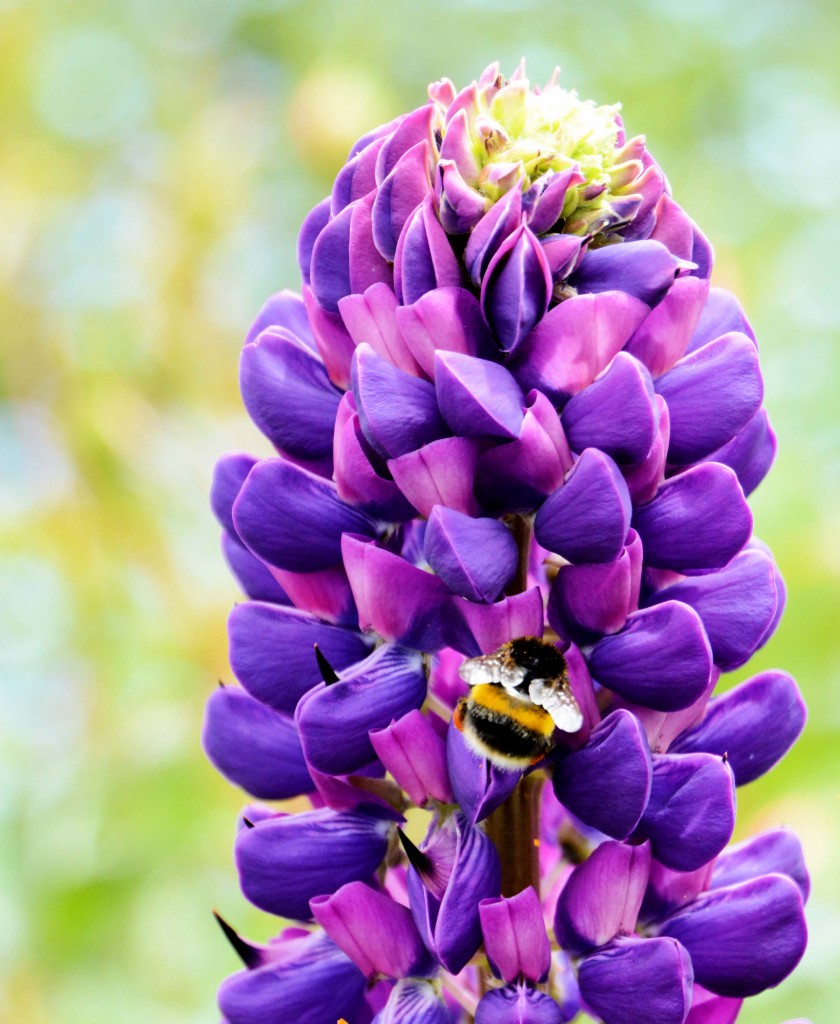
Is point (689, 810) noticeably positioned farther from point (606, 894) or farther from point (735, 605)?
point (735, 605)

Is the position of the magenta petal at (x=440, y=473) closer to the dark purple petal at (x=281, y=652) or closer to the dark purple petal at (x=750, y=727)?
the dark purple petal at (x=281, y=652)

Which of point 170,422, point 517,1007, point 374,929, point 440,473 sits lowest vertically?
point 517,1007

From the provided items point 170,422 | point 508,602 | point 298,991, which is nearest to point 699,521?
point 508,602

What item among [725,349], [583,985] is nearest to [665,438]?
[725,349]

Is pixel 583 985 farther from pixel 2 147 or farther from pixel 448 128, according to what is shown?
pixel 2 147

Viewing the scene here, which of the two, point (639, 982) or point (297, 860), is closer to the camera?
point (639, 982)

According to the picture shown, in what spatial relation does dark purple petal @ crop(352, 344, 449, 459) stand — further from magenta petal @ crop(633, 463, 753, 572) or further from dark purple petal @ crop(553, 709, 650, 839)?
dark purple petal @ crop(553, 709, 650, 839)
